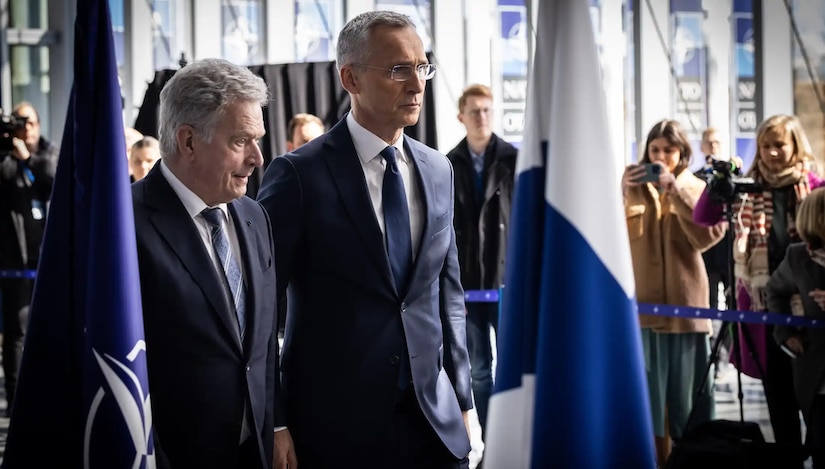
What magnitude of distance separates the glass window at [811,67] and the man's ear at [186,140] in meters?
9.62

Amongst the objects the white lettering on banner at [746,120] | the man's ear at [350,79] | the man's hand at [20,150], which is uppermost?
the white lettering on banner at [746,120]

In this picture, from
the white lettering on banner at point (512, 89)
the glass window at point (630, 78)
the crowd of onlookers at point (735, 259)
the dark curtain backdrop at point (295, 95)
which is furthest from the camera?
the glass window at point (630, 78)

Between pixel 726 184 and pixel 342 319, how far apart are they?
2550 mm

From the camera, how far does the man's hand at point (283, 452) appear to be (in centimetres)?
231

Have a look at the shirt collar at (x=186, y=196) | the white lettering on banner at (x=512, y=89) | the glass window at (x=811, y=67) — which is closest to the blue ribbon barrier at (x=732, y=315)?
the shirt collar at (x=186, y=196)

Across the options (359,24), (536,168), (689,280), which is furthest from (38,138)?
(536,168)

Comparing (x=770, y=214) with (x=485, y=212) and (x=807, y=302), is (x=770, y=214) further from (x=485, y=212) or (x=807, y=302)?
(x=485, y=212)

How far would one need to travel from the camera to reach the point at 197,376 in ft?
6.76

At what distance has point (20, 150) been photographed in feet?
20.7

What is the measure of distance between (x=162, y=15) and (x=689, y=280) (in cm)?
807

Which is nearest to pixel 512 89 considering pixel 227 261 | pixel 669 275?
pixel 669 275

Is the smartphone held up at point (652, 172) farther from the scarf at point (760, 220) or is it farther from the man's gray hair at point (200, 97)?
the man's gray hair at point (200, 97)

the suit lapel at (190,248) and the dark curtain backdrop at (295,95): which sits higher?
the dark curtain backdrop at (295,95)

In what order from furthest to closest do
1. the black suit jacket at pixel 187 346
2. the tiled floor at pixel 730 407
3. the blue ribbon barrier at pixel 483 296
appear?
the tiled floor at pixel 730 407
the blue ribbon barrier at pixel 483 296
the black suit jacket at pixel 187 346
